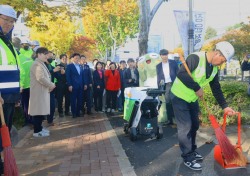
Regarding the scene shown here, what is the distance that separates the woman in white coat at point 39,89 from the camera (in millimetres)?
7051

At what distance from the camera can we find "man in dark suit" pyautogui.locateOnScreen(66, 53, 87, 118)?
398 inches

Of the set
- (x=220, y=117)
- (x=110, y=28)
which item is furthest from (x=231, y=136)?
(x=110, y=28)

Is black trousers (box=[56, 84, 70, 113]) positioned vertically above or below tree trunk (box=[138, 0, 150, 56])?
below

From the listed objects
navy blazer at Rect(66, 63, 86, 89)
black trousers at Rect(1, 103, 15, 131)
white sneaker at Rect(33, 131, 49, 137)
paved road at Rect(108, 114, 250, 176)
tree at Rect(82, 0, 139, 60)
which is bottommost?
paved road at Rect(108, 114, 250, 176)

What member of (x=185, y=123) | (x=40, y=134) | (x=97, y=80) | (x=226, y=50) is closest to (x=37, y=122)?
(x=40, y=134)

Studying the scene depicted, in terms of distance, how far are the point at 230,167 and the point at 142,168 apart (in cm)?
132

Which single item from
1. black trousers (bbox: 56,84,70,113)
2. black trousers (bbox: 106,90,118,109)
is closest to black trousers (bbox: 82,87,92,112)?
black trousers (bbox: 56,84,70,113)

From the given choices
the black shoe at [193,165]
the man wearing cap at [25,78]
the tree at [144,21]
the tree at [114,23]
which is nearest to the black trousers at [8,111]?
the black shoe at [193,165]

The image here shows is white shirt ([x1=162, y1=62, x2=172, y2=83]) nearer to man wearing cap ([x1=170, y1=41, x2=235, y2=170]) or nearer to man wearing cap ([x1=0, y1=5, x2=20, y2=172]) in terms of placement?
man wearing cap ([x1=170, y1=41, x2=235, y2=170])

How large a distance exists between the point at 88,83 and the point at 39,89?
12.6 ft

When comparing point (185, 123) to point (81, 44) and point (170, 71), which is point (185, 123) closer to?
point (170, 71)

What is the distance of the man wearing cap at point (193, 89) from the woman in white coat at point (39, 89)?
Answer: 3102mm

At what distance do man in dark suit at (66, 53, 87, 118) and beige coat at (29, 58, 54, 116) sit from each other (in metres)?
2.77

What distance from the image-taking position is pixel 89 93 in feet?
36.4
